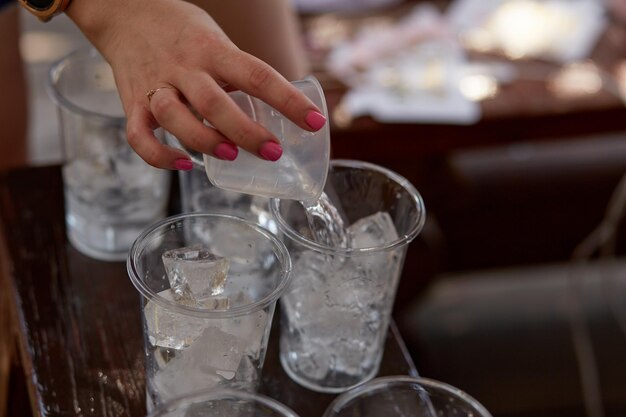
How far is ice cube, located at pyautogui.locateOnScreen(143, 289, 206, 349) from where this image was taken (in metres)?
0.74

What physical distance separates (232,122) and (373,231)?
0.19m

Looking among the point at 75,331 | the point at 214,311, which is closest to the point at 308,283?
the point at 214,311

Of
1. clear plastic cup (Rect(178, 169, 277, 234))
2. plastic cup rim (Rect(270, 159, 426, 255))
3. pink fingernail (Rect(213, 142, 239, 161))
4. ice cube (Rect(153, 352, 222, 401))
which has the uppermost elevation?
pink fingernail (Rect(213, 142, 239, 161))

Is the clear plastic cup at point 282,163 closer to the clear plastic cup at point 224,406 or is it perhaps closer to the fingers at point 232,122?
the fingers at point 232,122

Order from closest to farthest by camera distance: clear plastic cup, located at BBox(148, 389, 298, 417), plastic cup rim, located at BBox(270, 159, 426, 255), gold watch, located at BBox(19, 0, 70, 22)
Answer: clear plastic cup, located at BBox(148, 389, 298, 417), plastic cup rim, located at BBox(270, 159, 426, 255), gold watch, located at BBox(19, 0, 70, 22)

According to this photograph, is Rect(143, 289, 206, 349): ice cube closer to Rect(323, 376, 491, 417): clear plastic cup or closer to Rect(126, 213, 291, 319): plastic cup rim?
Rect(126, 213, 291, 319): plastic cup rim

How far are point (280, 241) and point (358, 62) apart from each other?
1.18 meters

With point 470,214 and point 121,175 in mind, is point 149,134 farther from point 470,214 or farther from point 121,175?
point 470,214

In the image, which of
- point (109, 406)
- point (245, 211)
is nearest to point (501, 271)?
point (245, 211)

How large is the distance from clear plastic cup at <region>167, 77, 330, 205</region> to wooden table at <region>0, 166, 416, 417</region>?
0.66 feet

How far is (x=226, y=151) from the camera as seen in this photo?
73 cm

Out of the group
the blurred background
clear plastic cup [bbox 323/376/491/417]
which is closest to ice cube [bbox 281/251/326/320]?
clear plastic cup [bbox 323/376/491/417]

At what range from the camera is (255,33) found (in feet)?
3.99

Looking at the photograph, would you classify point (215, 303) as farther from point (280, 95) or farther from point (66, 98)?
point (66, 98)
